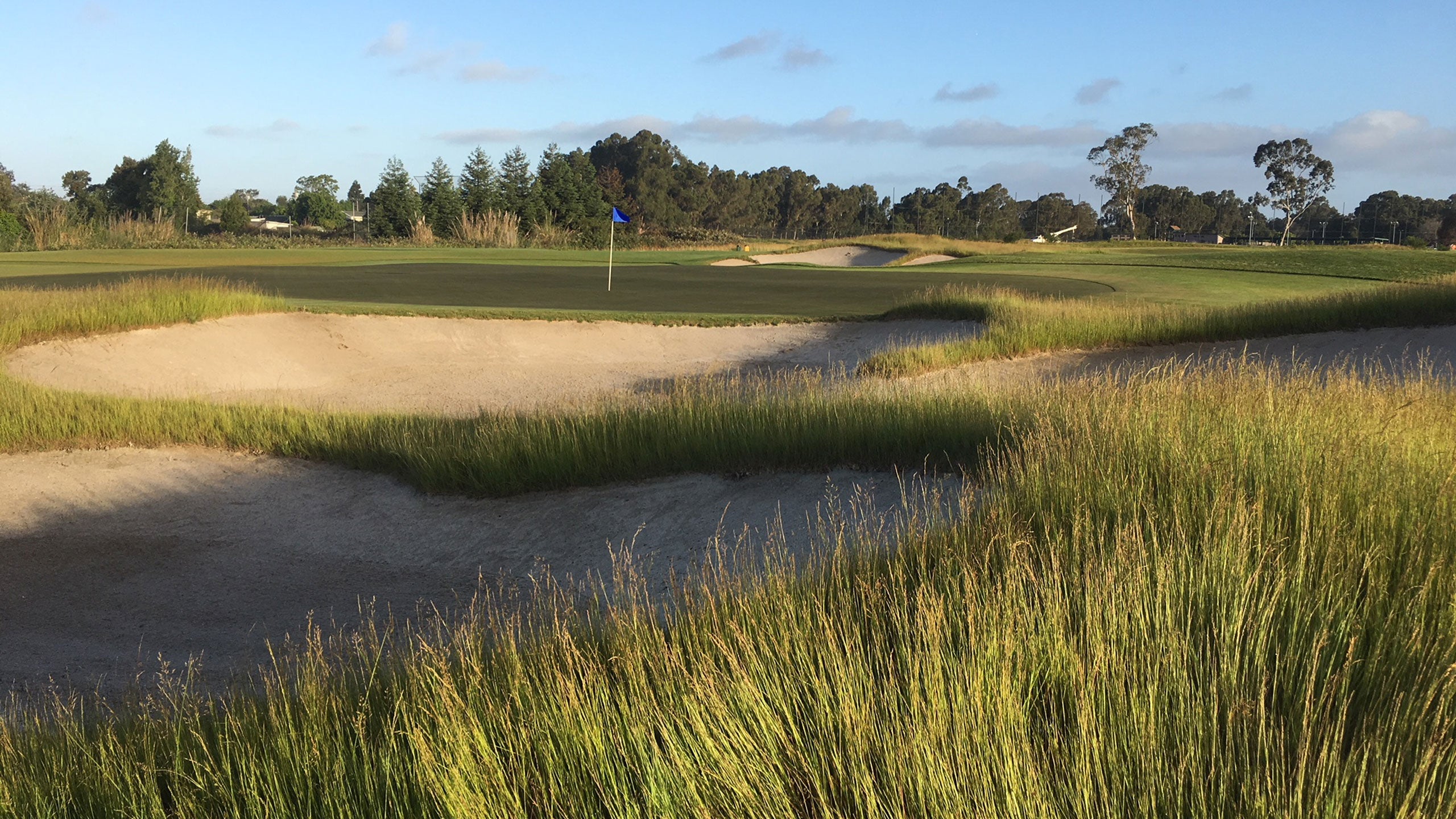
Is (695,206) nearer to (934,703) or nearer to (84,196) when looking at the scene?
(84,196)

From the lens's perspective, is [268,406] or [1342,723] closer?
[1342,723]

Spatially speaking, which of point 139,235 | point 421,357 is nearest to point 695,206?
point 139,235

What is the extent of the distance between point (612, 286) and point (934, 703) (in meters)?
22.9

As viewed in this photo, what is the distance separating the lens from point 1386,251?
3228 centimetres

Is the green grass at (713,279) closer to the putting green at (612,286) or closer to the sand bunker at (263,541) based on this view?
the putting green at (612,286)

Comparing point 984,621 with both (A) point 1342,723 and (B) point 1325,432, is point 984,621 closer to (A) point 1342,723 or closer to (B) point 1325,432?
(A) point 1342,723

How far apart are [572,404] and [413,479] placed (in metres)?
1.75

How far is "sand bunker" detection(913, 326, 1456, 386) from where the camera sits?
13.4 meters

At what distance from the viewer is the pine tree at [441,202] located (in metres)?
56.8

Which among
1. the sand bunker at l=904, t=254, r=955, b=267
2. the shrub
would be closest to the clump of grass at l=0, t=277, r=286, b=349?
the shrub

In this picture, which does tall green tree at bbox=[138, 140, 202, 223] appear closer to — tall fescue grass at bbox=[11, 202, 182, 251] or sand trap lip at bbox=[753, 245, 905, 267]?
tall fescue grass at bbox=[11, 202, 182, 251]

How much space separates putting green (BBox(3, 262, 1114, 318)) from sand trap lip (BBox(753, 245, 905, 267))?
40.8 feet

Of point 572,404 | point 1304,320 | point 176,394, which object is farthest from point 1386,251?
point 176,394

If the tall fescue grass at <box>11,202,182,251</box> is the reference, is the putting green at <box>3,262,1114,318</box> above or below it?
below
